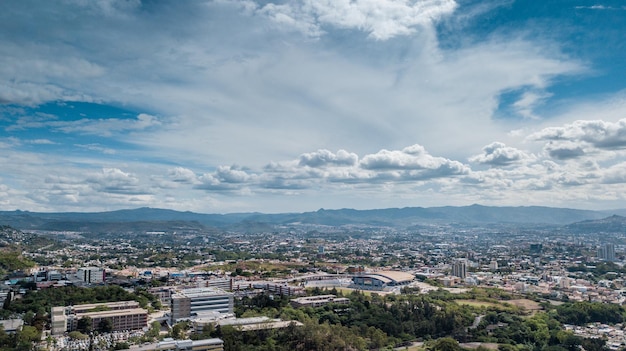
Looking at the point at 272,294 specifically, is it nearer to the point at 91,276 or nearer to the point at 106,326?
the point at 106,326

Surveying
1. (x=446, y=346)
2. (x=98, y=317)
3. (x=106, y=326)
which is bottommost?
(x=446, y=346)

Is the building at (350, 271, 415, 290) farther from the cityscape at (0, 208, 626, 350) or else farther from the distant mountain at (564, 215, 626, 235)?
the distant mountain at (564, 215, 626, 235)

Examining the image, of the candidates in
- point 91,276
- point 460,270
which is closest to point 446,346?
point 460,270

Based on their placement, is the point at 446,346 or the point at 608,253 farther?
the point at 608,253

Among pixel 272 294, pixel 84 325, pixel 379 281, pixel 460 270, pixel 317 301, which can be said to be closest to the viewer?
pixel 84 325

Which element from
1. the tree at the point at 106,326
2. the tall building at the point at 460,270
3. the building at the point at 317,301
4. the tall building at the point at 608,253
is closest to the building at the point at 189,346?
the tree at the point at 106,326

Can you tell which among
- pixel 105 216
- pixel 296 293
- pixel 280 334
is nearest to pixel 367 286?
pixel 296 293
